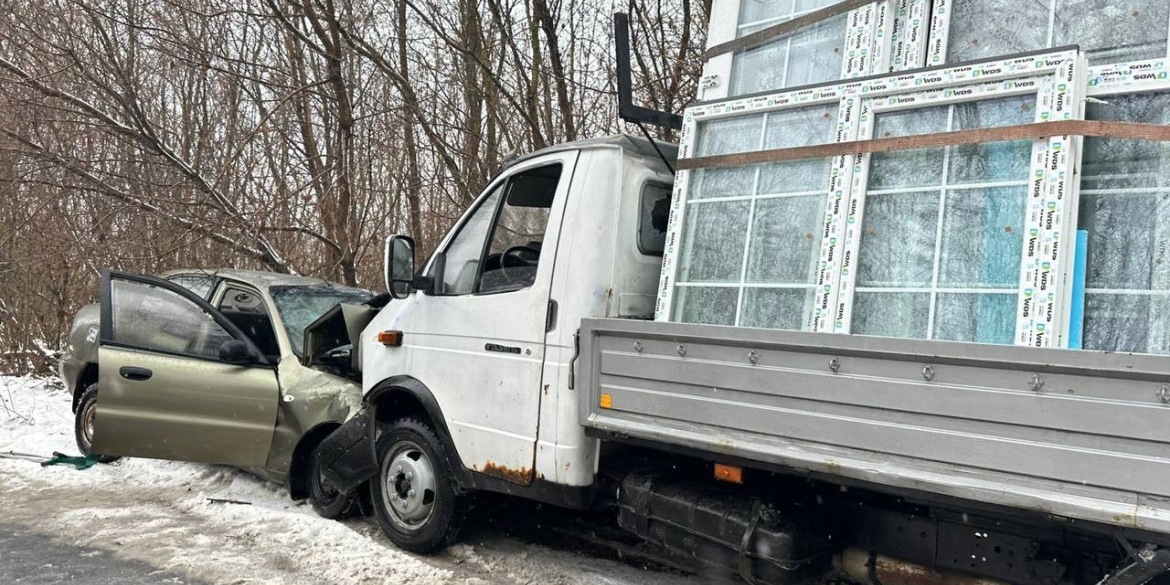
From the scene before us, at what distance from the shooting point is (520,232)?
471 cm

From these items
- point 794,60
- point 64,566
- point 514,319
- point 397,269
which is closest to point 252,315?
point 397,269

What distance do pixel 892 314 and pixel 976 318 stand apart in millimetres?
315

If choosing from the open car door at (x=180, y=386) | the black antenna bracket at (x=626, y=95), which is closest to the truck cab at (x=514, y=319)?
the black antenna bracket at (x=626, y=95)

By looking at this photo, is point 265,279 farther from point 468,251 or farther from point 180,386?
point 468,251

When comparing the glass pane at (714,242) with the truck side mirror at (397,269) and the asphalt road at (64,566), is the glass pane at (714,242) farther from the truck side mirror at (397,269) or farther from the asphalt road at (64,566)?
the asphalt road at (64,566)

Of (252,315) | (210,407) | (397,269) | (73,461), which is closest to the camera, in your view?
(397,269)

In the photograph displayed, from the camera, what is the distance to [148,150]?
9242mm

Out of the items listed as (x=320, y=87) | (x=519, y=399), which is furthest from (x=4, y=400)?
(x=519, y=399)

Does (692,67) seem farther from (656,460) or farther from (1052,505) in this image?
(1052,505)

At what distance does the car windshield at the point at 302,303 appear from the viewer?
243 inches

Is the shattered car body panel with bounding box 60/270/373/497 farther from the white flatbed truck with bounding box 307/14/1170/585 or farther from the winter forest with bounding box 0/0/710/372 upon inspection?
the winter forest with bounding box 0/0/710/372

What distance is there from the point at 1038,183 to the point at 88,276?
36.5 feet

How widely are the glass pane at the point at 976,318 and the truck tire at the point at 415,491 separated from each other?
276 centimetres

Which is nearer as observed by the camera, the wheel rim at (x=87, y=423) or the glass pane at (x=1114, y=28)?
the glass pane at (x=1114, y=28)
